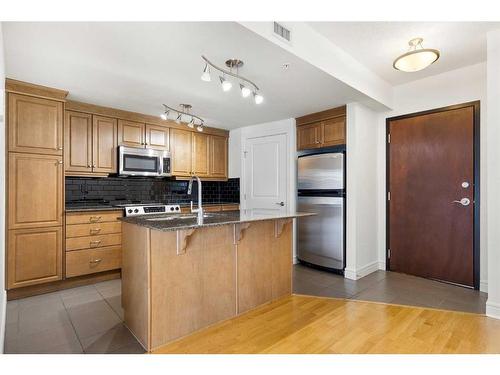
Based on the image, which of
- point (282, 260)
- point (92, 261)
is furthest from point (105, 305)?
point (282, 260)

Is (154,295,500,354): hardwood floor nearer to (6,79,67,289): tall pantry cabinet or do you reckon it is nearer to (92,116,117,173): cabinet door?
(6,79,67,289): tall pantry cabinet

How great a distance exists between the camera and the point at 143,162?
3938 mm

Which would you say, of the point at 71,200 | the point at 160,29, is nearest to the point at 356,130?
→ the point at 160,29

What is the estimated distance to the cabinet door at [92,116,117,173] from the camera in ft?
11.9

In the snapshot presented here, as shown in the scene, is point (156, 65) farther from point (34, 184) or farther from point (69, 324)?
point (69, 324)

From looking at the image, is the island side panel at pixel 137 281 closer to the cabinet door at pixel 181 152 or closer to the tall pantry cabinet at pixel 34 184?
the tall pantry cabinet at pixel 34 184

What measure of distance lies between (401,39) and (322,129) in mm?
1483

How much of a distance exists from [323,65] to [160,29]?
1377 mm

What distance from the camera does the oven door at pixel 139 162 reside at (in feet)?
12.3

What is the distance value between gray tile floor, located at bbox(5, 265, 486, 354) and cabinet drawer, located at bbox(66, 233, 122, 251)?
46 cm

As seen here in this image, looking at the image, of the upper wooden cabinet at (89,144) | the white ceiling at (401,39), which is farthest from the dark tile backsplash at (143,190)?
the white ceiling at (401,39)

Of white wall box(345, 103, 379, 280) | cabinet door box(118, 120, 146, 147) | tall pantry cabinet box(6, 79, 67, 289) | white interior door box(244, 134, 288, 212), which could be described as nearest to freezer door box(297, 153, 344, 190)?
white wall box(345, 103, 379, 280)

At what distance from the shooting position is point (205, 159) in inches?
190

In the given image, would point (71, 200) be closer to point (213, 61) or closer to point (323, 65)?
point (213, 61)
